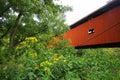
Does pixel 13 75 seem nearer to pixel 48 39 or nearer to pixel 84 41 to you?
pixel 84 41

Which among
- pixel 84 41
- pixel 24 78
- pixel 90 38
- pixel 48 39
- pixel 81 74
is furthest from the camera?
pixel 48 39

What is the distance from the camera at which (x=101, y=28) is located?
10516 mm

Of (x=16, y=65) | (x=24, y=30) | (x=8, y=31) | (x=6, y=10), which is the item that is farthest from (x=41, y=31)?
(x=16, y=65)

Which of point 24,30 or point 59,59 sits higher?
point 24,30

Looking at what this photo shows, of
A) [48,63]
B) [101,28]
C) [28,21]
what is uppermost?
[28,21]

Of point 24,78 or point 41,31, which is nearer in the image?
point 24,78

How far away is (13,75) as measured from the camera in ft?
13.7

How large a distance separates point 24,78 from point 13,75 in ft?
0.98

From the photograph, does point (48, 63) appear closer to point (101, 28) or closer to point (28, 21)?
point (101, 28)

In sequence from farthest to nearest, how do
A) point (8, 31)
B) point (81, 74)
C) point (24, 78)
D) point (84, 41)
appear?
point (8, 31), point (84, 41), point (81, 74), point (24, 78)

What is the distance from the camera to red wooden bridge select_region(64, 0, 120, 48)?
939cm

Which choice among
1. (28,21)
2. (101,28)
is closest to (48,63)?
(101,28)

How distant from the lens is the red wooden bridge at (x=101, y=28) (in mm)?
9391

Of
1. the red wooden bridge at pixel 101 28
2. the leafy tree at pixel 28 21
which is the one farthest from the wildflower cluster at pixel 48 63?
the leafy tree at pixel 28 21
